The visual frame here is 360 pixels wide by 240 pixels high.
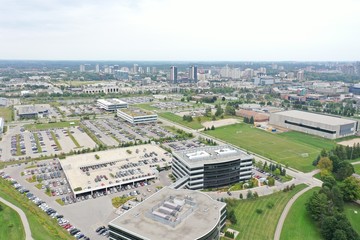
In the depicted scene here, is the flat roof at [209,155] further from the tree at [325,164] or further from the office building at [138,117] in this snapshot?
the office building at [138,117]

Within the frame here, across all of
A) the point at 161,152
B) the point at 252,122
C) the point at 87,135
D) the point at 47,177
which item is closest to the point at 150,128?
the point at 87,135

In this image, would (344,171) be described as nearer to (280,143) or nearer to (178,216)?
(280,143)

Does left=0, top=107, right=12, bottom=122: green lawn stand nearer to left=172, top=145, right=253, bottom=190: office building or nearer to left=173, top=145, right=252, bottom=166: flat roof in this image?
left=173, top=145, right=252, bottom=166: flat roof

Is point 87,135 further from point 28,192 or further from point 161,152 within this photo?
point 28,192

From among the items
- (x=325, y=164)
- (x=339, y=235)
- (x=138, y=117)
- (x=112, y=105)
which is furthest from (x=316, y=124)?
(x=112, y=105)

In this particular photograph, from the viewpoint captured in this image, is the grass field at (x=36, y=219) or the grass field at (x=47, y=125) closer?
the grass field at (x=36, y=219)

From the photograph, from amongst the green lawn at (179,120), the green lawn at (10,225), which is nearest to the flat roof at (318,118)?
the green lawn at (179,120)
